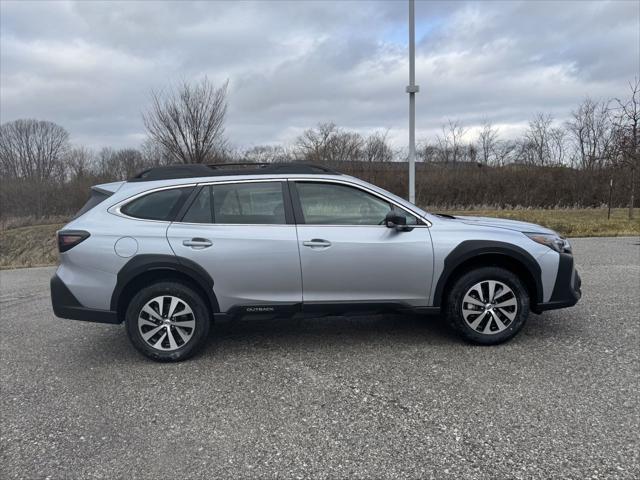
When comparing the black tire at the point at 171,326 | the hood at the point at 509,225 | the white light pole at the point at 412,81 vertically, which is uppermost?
the white light pole at the point at 412,81

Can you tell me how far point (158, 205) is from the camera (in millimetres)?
4016

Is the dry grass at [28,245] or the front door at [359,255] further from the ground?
the front door at [359,255]

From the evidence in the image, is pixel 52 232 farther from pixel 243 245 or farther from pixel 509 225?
pixel 509 225

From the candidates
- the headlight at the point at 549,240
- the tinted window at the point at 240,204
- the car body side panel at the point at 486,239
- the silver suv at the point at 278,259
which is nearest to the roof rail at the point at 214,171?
the silver suv at the point at 278,259

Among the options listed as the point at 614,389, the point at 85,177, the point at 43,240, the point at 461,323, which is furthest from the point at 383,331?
the point at 85,177

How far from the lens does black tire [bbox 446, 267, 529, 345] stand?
4.04m

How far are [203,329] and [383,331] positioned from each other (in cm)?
186

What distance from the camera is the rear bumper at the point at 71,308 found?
3873 mm

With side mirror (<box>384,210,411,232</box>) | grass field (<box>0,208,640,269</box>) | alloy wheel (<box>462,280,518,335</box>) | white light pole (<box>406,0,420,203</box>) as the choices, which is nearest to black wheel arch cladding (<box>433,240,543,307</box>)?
alloy wheel (<box>462,280,518,335</box>)

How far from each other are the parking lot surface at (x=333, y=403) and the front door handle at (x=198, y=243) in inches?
41.7

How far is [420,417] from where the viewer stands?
299cm

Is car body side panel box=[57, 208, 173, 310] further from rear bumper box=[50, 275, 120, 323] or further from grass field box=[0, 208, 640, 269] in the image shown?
grass field box=[0, 208, 640, 269]

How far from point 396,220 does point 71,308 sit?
2.95 meters

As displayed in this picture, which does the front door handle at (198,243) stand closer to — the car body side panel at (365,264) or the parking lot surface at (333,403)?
the car body side panel at (365,264)
